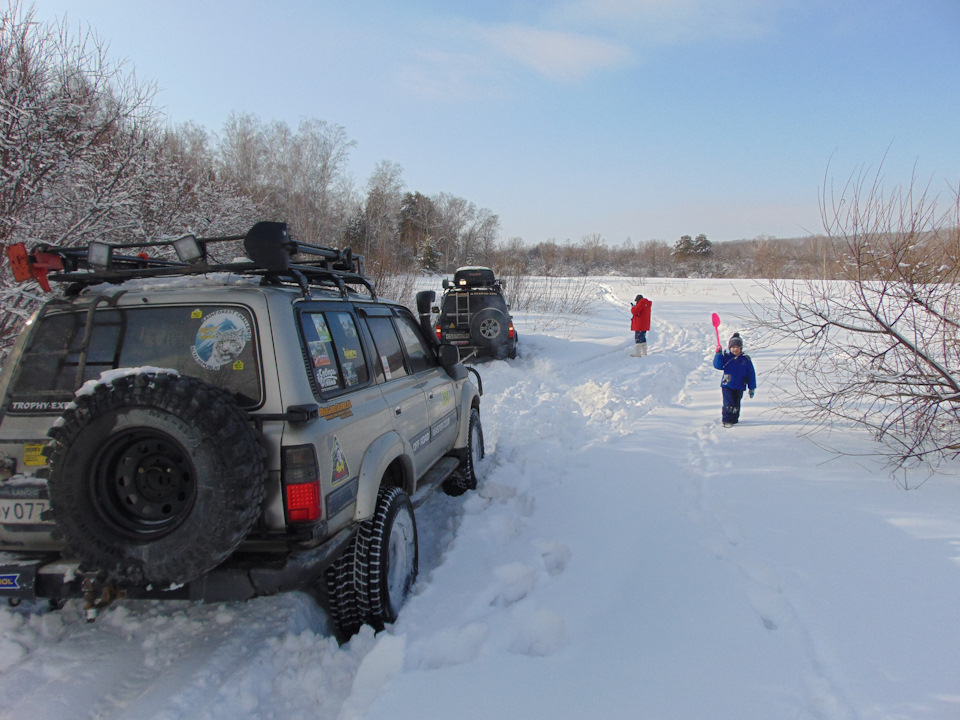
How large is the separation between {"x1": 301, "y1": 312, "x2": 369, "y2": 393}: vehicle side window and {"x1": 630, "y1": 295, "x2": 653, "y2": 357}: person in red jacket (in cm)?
1173

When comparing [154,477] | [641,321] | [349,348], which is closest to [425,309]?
[349,348]

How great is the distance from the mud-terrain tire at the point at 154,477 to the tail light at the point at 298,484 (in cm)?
13

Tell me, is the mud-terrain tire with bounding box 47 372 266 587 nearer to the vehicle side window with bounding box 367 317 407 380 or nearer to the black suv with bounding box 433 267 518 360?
the vehicle side window with bounding box 367 317 407 380

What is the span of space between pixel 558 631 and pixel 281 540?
1446 mm

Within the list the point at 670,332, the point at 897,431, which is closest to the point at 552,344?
the point at 670,332

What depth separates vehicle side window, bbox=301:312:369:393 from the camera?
9.76 ft

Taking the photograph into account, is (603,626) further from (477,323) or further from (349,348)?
(477,323)

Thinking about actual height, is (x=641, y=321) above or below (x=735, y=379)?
above

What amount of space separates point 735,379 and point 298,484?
6.16 metres

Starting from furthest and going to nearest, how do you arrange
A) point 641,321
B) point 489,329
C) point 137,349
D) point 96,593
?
point 641,321
point 489,329
point 137,349
point 96,593

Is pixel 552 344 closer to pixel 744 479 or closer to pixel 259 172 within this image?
pixel 744 479

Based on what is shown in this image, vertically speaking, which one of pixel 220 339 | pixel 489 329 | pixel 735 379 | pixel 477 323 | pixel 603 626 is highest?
pixel 220 339

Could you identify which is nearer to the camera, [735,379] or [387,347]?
[387,347]

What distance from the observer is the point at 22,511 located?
268cm
